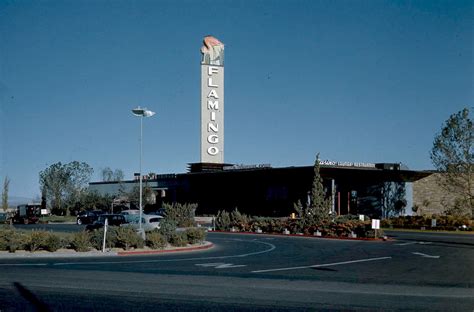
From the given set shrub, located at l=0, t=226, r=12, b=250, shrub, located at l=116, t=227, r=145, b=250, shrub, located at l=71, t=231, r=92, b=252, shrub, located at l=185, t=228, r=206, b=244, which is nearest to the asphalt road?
shrub, located at l=116, t=227, r=145, b=250

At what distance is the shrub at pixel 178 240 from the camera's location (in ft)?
96.3

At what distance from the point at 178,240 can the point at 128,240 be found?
10.0 feet

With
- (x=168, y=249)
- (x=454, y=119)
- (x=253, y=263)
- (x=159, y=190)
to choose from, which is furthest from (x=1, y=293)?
(x=159, y=190)

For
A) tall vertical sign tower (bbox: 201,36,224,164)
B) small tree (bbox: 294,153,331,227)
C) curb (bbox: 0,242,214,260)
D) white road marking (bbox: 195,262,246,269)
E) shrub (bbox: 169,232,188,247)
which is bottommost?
curb (bbox: 0,242,214,260)

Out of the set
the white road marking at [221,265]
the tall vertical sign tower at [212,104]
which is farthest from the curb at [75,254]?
the tall vertical sign tower at [212,104]

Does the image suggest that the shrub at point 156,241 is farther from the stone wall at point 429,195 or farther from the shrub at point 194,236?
the stone wall at point 429,195

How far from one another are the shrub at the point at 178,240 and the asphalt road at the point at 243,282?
13.1 feet

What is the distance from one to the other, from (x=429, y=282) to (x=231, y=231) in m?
32.4

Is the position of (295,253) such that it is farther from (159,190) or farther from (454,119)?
(159,190)

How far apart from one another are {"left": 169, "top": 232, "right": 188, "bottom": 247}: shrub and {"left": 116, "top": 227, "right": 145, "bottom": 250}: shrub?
6.88 ft

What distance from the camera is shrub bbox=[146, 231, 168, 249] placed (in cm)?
2783

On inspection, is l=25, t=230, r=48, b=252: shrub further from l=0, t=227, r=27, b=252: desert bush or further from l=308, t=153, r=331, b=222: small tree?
l=308, t=153, r=331, b=222: small tree

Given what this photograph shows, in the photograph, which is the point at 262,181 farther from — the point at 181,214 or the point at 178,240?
the point at 178,240

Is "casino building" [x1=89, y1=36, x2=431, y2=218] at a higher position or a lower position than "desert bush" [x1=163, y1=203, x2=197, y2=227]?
higher
